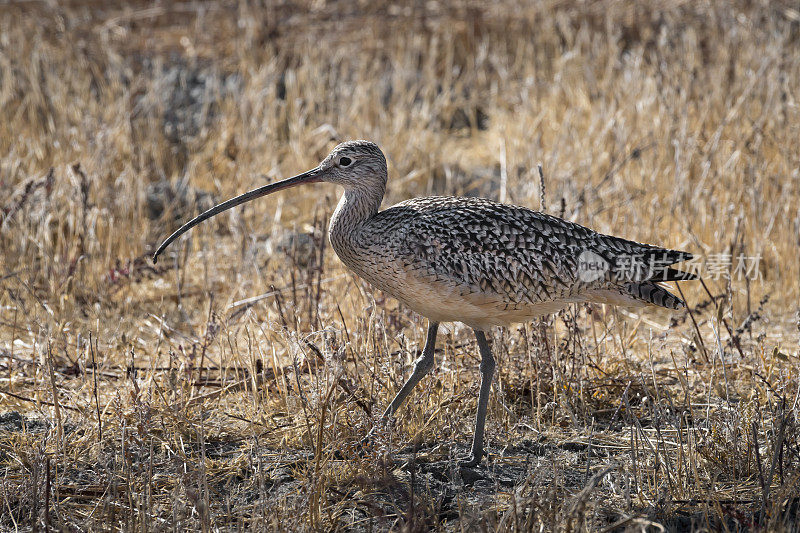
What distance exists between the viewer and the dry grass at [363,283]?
145 inches

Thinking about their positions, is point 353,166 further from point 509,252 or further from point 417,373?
point 417,373

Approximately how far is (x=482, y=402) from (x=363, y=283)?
3.98ft

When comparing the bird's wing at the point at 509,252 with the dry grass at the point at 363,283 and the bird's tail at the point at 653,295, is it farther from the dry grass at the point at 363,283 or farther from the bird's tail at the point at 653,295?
the dry grass at the point at 363,283

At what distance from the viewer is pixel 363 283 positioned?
5.03 meters

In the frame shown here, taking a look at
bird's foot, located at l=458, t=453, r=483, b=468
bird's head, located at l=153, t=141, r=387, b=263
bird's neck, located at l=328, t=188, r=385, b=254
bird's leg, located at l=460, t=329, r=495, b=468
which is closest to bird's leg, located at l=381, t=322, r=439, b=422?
bird's leg, located at l=460, t=329, r=495, b=468

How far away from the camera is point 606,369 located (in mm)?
4758

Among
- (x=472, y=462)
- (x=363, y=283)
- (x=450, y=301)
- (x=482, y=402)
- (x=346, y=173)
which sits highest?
(x=346, y=173)

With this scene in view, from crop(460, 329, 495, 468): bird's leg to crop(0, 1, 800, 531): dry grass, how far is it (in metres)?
0.08

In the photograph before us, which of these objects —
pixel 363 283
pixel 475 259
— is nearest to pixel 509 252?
pixel 475 259

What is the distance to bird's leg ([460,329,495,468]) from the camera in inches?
158

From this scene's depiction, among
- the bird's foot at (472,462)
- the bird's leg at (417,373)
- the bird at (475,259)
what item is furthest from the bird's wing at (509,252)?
the bird's foot at (472,462)

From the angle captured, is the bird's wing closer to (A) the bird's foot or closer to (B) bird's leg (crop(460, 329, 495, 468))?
(B) bird's leg (crop(460, 329, 495, 468))

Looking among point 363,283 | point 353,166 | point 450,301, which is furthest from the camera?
point 363,283

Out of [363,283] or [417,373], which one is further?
[363,283]
